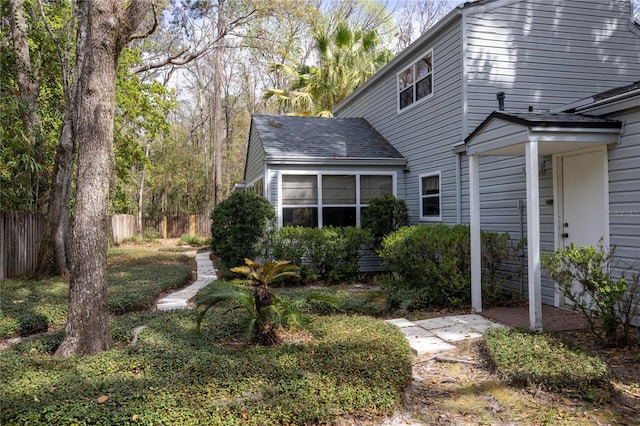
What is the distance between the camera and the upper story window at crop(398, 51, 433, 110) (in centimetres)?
966

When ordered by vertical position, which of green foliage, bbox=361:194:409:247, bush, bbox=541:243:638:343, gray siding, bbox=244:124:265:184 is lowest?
bush, bbox=541:243:638:343

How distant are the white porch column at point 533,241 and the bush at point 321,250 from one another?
176 inches

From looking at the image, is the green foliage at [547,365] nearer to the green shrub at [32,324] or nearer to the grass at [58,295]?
the grass at [58,295]

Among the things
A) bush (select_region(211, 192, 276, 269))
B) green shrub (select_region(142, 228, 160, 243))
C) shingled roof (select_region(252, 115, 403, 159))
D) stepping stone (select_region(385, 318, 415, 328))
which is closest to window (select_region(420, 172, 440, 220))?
shingled roof (select_region(252, 115, 403, 159))

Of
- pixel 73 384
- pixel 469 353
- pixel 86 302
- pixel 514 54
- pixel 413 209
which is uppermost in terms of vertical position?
pixel 514 54

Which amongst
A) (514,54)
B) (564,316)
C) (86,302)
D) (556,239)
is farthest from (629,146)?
(86,302)

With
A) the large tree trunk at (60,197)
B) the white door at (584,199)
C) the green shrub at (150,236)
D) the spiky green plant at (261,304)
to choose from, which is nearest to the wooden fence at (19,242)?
the large tree trunk at (60,197)

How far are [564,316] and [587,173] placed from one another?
6.64 ft

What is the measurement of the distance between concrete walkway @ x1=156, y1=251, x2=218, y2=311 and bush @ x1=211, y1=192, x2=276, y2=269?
773 mm

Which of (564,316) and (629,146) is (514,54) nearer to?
(629,146)

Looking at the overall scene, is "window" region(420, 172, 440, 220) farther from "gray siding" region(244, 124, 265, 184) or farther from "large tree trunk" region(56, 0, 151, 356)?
"large tree trunk" region(56, 0, 151, 356)

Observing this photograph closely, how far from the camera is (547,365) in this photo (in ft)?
12.6

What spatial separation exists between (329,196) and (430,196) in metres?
2.39

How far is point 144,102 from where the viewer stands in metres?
13.7
